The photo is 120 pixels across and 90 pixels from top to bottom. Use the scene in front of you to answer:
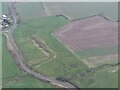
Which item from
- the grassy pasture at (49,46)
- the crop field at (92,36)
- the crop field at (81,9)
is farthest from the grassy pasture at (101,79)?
the crop field at (81,9)

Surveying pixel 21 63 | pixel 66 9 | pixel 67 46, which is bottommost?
pixel 21 63

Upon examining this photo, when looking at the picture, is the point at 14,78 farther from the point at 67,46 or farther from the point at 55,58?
the point at 67,46

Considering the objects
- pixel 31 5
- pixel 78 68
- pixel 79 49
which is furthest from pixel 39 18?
pixel 78 68

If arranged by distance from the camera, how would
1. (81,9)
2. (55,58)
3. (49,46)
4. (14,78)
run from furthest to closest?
(81,9) < (49,46) < (55,58) < (14,78)

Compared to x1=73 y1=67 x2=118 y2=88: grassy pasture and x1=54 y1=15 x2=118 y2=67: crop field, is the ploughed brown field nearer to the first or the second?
x1=54 y1=15 x2=118 y2=67: crop field

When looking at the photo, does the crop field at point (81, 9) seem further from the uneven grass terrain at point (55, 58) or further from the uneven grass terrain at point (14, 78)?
the uneven grass terrain at point (14, 78)

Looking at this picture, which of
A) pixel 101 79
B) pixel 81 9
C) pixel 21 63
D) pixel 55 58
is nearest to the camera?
pixel 101 79

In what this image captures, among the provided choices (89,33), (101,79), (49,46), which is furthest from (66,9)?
(101,79)
